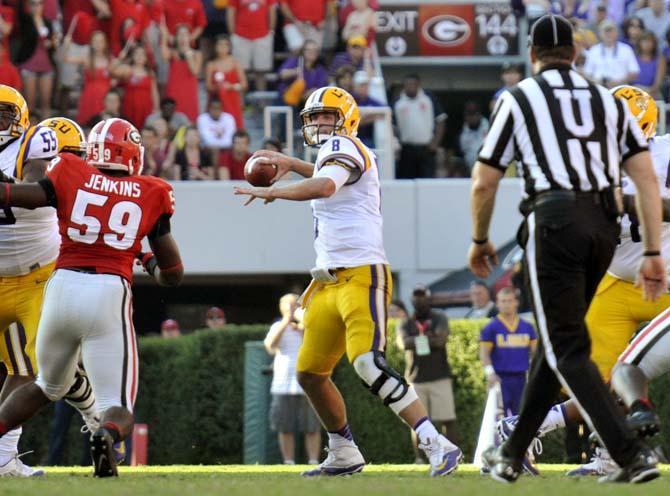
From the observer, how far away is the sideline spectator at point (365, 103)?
706 inches

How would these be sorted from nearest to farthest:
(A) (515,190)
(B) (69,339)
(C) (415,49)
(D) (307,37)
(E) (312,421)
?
(B) (69,339) → (E) (312,421) → (A) (515,190) → (D) (307,37) → (C) (415,49)

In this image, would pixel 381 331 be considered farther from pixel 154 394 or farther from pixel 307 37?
pixel 307 37

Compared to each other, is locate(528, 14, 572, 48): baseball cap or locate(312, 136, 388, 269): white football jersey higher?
locate(528, 14, 572, 48): baseball cap

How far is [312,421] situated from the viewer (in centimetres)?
1439

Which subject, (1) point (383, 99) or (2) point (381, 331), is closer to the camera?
(2) point (381, 331)

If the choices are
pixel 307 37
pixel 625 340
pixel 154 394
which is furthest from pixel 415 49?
pixel 625 340

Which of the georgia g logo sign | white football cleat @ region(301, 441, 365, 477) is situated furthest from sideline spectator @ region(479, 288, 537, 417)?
the georgia g logo sign

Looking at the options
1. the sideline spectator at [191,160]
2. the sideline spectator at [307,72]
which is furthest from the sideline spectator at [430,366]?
the sideline spectator at [307,72]

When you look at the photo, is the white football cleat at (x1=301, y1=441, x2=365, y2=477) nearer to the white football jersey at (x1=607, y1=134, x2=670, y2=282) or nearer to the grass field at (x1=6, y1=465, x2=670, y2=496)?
the grass field at (x1=6, y1=465, x2=670, y2=496)

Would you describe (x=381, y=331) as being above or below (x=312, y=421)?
above

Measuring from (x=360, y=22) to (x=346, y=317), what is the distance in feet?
41.4

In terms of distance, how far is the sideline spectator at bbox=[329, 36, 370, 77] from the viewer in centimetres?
1950

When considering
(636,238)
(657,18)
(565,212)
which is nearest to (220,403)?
(636,238)

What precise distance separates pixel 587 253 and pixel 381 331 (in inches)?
80.9
